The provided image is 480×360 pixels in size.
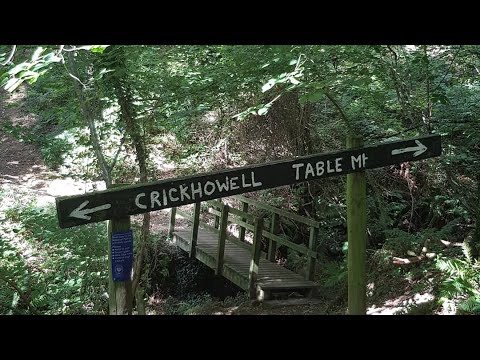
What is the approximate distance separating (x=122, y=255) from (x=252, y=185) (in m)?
0.95

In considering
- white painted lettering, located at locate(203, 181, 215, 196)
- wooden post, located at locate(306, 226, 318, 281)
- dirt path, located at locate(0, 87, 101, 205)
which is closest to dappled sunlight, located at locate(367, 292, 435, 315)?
wooden post, located at locate(306, 226, 318, 281)

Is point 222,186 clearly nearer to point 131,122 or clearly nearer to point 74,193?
point 131,122

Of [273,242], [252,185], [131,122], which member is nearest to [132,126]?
[131,122]

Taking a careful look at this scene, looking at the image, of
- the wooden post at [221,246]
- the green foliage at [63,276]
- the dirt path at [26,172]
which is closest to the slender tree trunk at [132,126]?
the green foliage at [63,276]

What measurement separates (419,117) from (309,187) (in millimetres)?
2438

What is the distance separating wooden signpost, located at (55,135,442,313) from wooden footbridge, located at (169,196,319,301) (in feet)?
11.3

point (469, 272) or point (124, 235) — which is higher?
point (124, 235)

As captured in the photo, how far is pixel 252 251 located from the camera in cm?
717

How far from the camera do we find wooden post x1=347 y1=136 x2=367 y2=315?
3.71m

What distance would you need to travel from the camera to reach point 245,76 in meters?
6.86

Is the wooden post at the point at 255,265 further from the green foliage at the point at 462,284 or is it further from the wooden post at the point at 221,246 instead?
the green foliage at the point at 462,284

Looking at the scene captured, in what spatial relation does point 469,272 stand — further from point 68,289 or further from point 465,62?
point 68,289

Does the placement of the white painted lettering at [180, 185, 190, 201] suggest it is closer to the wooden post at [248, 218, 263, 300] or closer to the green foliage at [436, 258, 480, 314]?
the green foliage at [436, 258, 480, 314]

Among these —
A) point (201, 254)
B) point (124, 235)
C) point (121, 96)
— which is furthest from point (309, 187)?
point (124, 235)
